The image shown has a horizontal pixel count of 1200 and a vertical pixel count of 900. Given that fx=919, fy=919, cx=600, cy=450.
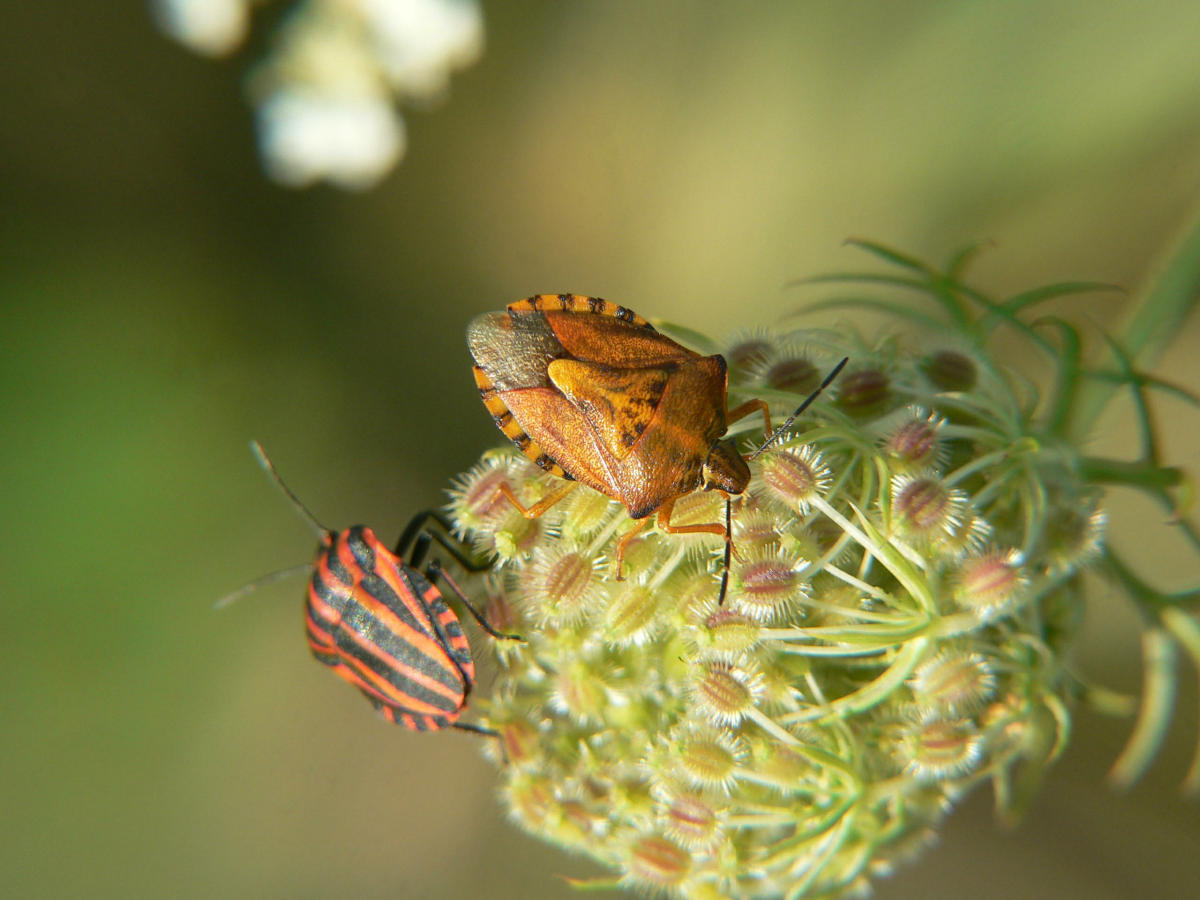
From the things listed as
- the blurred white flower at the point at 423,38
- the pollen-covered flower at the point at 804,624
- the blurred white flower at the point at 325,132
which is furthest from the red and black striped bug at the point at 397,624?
the blurred white flower at the point at 423,38

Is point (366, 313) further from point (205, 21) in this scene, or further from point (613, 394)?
point (613, 394)

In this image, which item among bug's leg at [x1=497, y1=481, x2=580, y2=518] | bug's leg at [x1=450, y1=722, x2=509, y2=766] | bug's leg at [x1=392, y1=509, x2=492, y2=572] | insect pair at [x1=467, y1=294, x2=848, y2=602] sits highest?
insect pair at [x1=467, y1=294, x2=848, y2=602]

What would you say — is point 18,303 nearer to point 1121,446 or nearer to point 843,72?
point 843,72

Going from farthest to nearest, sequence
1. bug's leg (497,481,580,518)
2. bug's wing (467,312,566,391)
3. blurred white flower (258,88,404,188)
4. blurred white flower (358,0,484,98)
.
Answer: blurred white flower (258,88,404,188), blurred white flower (358,0,484,98), bug's wing (467,312,566,391), bug's leg (497,481,580,518)

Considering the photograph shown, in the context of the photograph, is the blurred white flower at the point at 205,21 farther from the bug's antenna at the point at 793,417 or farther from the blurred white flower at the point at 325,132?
the bug's antenna at the point at 793,417

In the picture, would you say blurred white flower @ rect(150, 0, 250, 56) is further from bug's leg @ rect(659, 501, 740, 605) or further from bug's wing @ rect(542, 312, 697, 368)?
bug's leg @ rect(659, 501, 740, 605)

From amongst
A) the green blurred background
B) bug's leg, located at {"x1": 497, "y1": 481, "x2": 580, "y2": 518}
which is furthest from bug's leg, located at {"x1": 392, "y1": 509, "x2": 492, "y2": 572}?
the green blurred background
